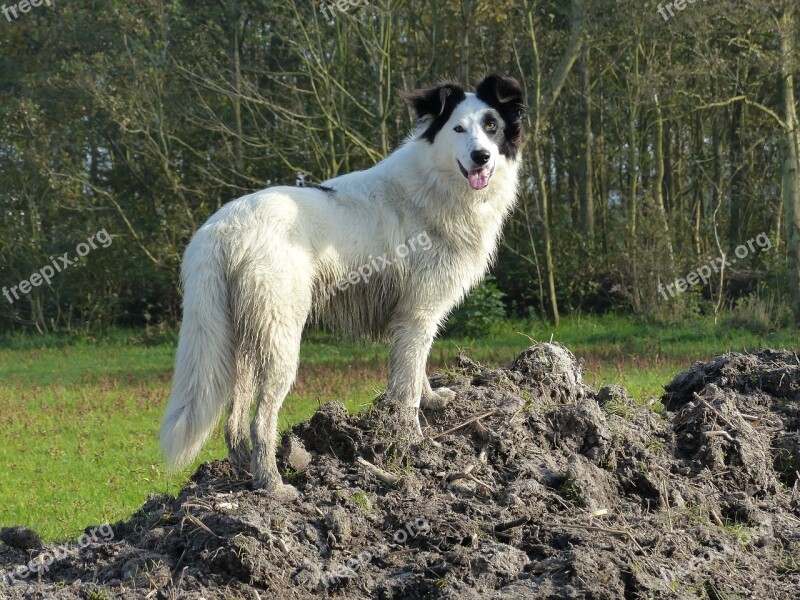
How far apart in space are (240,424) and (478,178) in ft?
7.24

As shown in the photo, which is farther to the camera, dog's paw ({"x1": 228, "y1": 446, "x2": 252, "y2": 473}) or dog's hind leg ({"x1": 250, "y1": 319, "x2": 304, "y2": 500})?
dog's paw ({"x1": 228, "y1": 446, "x2": 252, "y2": 473})

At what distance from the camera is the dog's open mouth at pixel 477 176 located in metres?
6.33

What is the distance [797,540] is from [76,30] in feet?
67.0

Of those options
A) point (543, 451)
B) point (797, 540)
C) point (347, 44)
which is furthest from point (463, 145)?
point (347, 44)

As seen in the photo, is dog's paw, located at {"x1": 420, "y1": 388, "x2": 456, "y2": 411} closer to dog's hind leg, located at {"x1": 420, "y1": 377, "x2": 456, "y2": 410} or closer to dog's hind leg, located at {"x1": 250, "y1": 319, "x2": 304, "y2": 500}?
dog's hind leg, located at {"x1": 420, "y1": 377, "x2": 456, "y2": 410}

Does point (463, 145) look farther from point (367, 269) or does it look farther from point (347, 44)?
point (347, 44)

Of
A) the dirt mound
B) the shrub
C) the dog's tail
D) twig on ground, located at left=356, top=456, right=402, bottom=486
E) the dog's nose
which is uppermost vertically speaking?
the dog's nose

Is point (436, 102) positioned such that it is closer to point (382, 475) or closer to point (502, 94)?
point (502, 94)

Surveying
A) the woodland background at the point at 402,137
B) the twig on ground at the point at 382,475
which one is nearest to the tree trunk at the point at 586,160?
the woodland background at the point at 402,137

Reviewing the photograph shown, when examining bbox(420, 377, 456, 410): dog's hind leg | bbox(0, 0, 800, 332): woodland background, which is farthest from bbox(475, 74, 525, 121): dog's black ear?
bbox(0, 0, 800, 332): woodland background

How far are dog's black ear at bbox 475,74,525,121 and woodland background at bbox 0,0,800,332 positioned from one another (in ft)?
34.0

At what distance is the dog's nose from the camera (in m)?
6.21

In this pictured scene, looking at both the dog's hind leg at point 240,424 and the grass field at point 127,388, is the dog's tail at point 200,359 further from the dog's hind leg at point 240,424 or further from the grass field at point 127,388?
the grass field at point 127,388

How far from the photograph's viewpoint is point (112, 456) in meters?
9.68
